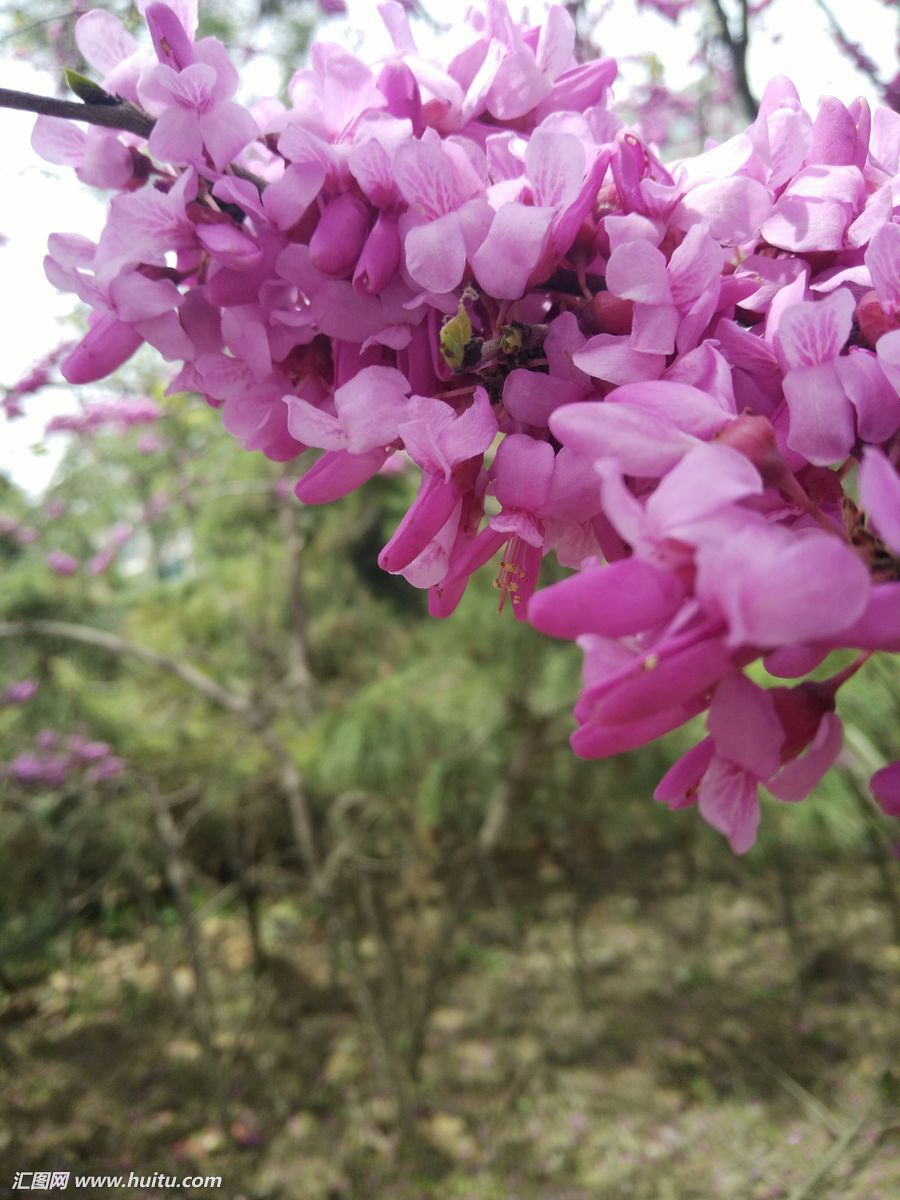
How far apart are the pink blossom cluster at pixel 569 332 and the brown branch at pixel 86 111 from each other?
15mm

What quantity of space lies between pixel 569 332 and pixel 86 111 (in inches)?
12.4

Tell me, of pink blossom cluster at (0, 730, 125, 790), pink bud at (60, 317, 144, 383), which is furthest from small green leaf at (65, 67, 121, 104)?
pink blossom cluster at (0, 730, 125, 790)

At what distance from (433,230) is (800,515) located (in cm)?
21

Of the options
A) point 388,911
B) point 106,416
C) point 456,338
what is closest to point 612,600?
point 456,338

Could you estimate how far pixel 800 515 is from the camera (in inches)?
13.7

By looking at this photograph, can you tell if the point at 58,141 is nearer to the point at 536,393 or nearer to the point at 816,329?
the point at 536,393

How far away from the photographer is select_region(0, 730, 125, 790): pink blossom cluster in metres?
3.46

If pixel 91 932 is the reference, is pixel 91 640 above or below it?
above

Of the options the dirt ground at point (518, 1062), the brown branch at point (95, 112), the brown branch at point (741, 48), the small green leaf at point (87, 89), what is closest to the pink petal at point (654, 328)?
the brown branch at point (95, 112)

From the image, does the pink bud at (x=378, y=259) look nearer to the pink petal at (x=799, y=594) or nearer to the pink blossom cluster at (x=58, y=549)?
the pink petal at (x=799, y=594)

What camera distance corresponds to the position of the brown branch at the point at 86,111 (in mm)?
466

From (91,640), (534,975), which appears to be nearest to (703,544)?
(91,640)

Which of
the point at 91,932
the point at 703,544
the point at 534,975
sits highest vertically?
the point at 703,544

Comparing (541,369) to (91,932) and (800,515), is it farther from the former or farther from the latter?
(91,932)
